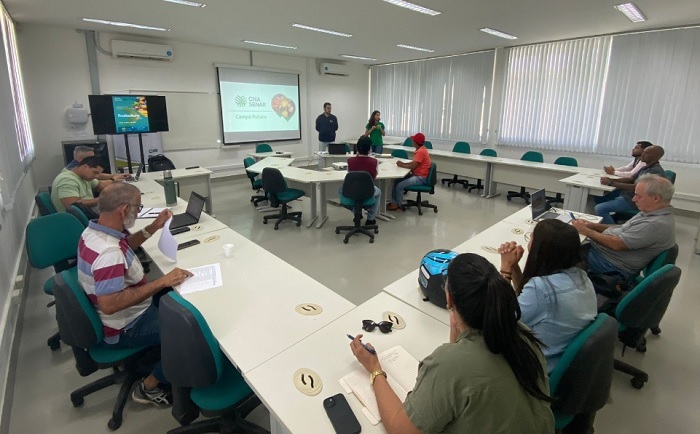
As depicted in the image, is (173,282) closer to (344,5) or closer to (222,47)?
(344,5)

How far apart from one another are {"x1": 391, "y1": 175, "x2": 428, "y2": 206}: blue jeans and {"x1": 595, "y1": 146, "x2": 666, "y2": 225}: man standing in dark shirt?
7.73 feet

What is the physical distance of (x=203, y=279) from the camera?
2086 millimetres

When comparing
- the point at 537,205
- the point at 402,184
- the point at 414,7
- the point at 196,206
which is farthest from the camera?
the point at 402,184

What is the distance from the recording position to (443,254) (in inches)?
81.1

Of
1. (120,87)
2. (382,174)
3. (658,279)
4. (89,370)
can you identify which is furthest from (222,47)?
(658,279)

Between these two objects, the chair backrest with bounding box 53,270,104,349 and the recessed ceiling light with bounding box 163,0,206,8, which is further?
the recessed ceiling light with bounding box 163,0,206,8

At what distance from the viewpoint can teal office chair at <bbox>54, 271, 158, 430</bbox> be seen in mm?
1725

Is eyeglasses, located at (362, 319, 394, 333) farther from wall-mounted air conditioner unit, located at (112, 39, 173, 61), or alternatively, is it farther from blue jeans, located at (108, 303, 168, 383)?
wall-mounted air conditioner unit, located at (112, 39, 173, 61)

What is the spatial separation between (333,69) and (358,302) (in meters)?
8.20

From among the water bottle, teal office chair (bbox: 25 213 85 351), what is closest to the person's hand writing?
teal office chair (bbox: 25 213 85 351)

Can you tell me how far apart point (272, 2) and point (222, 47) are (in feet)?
13.1

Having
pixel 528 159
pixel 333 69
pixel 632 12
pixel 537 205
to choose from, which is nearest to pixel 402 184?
pixel 537 205

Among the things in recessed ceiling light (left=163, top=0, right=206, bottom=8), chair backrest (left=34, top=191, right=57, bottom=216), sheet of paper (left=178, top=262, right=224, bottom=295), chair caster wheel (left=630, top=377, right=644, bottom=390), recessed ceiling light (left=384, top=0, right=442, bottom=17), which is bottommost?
chair caster wheel (left=630, top=377, right=644, bottom=390)

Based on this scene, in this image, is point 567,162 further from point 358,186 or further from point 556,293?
point 556,293
